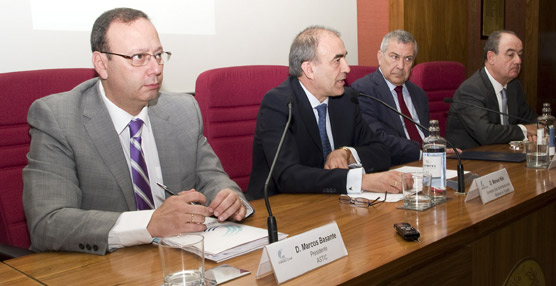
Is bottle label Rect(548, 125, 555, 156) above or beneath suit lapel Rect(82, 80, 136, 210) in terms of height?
beneath

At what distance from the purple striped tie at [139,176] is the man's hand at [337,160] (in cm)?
77

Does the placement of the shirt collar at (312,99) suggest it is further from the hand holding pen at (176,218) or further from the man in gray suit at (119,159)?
the hand holding pen at (176,218)

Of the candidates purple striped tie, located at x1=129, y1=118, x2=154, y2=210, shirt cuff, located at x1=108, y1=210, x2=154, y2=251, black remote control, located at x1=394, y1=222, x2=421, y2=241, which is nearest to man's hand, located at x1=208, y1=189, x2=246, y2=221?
shirt cuff, located at x1=108, y1=210, x2=154, y2=251

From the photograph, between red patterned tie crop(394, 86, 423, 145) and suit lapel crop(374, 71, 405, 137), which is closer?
suit lapel crop(374, 71, 405, 137)

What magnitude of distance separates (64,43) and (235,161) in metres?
0.98

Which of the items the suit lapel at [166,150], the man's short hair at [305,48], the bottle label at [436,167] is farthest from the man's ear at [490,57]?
the suit lapel at [166,150]

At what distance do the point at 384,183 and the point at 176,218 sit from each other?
0.78 meters

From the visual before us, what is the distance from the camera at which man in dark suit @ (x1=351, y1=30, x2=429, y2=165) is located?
10.1 feet

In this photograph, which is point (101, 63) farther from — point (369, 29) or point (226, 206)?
point (369, 29)

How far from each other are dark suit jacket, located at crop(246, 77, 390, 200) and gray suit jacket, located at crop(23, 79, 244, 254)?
0.30 m

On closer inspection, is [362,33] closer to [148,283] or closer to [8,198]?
[8,198]

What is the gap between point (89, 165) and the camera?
1.64 m

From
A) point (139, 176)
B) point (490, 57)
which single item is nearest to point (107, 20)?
point (139, 176)

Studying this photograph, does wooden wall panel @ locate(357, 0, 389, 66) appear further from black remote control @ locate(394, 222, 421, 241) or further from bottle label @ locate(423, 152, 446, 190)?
black remote control @ locate(394, 222, 421, 241)
